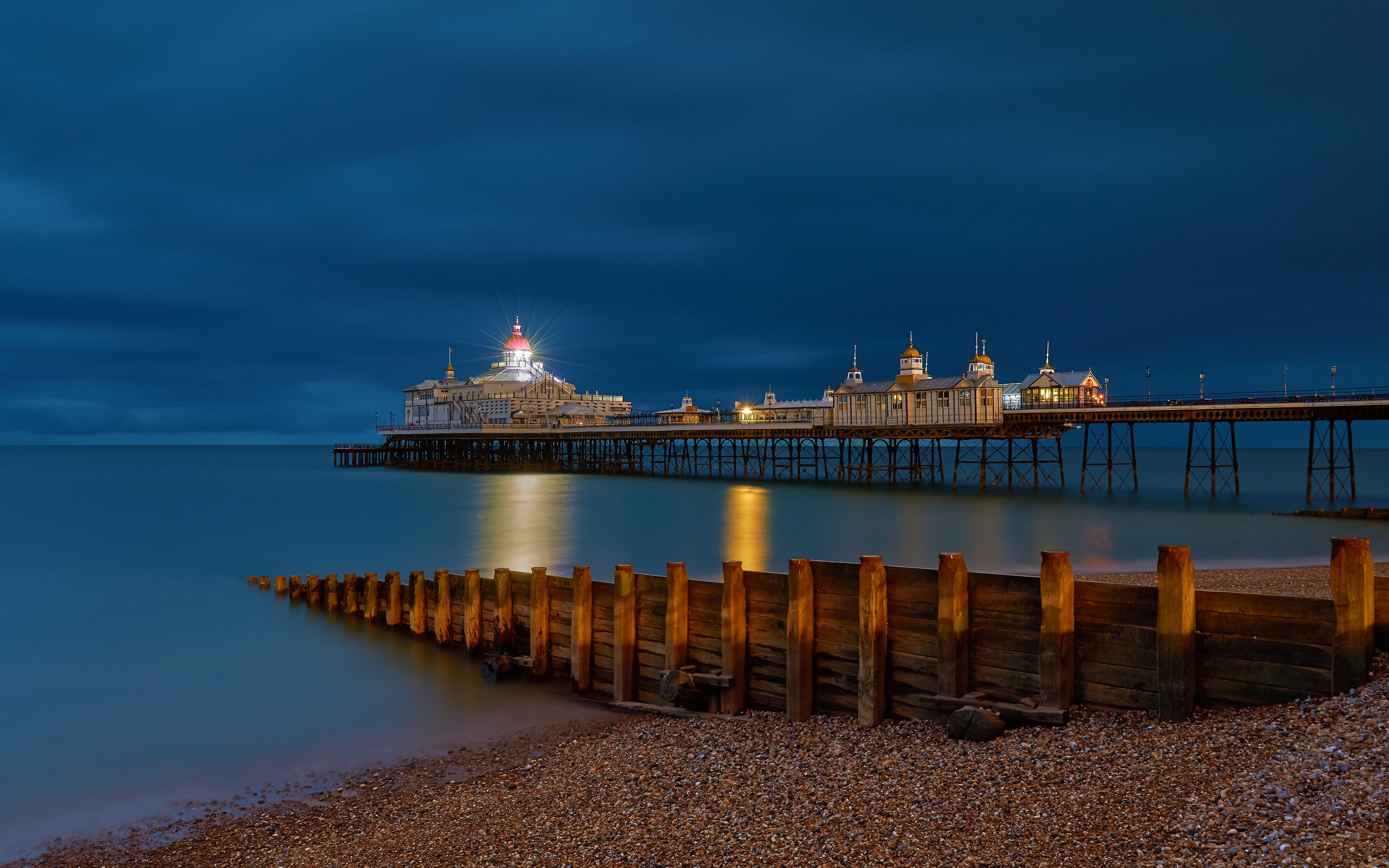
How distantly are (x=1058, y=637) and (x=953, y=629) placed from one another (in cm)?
95

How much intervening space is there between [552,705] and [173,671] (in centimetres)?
799

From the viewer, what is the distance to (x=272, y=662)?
15.1 metres

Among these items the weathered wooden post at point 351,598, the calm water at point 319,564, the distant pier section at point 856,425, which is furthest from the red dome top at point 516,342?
the weathered wooden post at point 351,598

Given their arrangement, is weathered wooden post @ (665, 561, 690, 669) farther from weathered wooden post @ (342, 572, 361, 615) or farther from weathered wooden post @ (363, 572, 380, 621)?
weathered wooden post @ (342, 572, 361, 615)

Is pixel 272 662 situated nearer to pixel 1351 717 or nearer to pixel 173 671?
pixel 173 671

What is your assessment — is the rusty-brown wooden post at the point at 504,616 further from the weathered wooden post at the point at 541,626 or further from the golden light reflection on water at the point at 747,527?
the golden light reflection on water at the point at 747,527

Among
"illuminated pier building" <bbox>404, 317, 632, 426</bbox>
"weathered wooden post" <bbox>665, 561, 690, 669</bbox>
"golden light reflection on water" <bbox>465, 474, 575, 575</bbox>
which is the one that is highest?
"illuminated pier building" <bbox>404, 317, 632, 426</bbox>

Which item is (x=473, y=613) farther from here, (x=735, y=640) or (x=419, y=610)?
(x=735, y=640)

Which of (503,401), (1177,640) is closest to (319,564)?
(1177,640)

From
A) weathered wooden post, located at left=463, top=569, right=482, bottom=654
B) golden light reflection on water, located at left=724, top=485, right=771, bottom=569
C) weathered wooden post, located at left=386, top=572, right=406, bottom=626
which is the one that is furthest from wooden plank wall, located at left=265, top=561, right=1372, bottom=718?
golden light reflection on water, located at left=724, top=485, right=771, bottom=569

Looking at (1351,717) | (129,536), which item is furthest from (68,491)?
(1351,717)

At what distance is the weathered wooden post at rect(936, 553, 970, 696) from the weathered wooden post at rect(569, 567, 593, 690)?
5.02 meters

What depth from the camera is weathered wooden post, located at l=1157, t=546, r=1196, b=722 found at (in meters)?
7.25

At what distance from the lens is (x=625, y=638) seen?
11.1 metres
